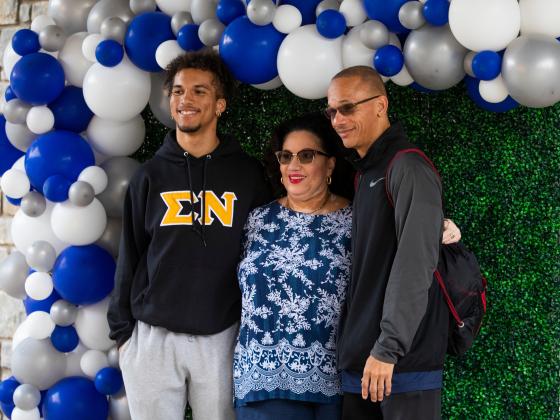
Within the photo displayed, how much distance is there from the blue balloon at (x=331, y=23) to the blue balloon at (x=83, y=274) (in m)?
1.21

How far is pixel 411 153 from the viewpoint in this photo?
2.23 m

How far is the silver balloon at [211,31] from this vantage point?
2.80 m

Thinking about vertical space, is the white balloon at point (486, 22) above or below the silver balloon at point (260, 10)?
below

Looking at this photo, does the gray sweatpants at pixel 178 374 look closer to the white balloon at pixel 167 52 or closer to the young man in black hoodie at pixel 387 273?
the young man in black hoodie at pixel 387 273

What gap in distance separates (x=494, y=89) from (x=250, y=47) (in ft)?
2.70

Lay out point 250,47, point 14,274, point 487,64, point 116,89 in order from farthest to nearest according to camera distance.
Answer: point 14,274
point 116,89
point 250,47
point 487,64

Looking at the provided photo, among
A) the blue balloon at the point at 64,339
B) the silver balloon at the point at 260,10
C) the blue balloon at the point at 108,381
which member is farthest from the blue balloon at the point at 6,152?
the silver balloon at the point at 260,10

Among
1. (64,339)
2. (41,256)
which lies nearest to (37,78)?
(41,256)

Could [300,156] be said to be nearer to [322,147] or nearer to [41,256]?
[322,147]

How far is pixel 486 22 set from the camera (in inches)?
91.6

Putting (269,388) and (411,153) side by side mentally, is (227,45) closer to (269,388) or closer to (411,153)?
(411,153)

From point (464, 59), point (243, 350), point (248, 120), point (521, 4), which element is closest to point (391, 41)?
point (464, 59)

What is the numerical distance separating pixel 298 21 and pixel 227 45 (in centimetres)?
25

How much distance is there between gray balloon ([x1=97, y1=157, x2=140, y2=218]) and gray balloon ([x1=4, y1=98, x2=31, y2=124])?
356 millimetres
